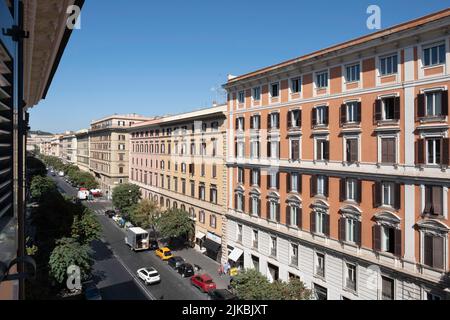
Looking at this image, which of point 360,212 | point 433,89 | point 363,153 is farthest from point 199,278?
point 433,89

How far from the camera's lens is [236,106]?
36.6 m

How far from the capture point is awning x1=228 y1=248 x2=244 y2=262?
3469 centimetres

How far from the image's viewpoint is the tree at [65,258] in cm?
2338

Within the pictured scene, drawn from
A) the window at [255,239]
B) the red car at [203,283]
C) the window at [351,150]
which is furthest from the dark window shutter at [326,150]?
the red car at [203,283]

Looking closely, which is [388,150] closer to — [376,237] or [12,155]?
[376,237]

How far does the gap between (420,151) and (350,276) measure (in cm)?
1043

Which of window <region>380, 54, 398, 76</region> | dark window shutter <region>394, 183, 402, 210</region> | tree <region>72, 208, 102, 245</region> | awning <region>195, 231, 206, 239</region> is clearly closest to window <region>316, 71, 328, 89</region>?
window <region>380, 54, 398, 76</region>

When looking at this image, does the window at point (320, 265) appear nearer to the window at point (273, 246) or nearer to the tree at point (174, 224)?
the window at point (273, 246)

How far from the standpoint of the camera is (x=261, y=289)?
21.8 meters

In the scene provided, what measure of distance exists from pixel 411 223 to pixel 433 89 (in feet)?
26.7

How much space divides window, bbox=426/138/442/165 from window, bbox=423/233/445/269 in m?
4.37

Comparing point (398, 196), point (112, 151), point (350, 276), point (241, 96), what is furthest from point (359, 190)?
point (112, 151)

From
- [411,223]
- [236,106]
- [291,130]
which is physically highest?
[236,106]

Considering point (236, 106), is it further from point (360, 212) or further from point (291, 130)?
point (360, 212)
